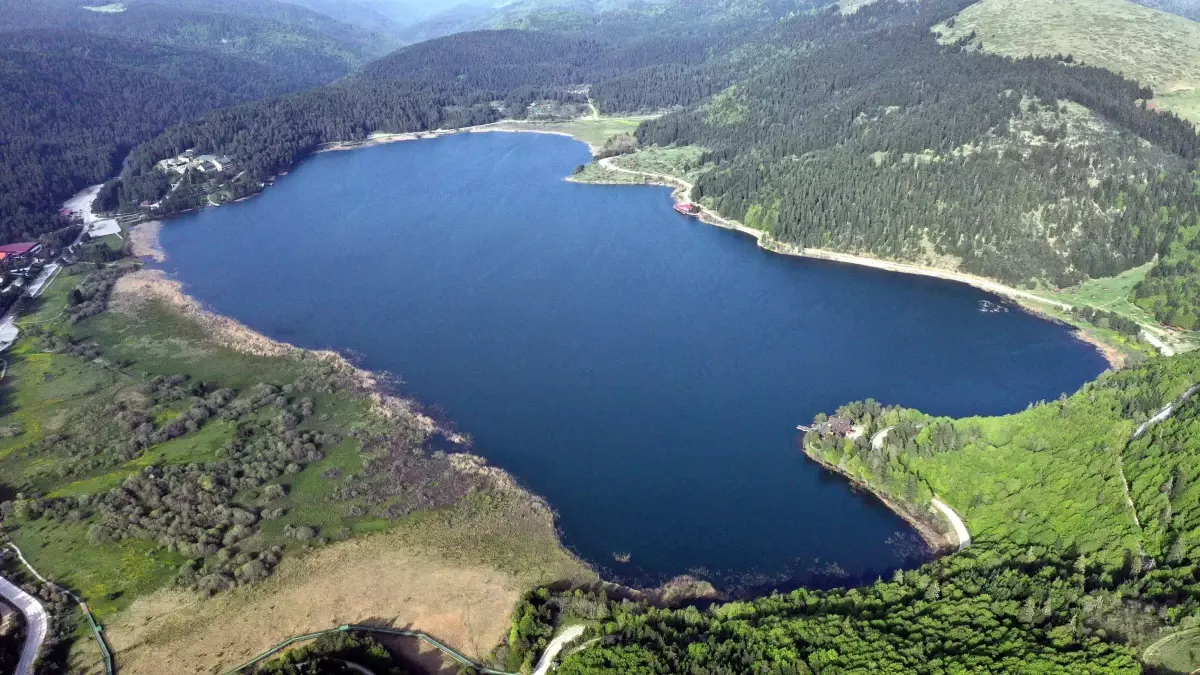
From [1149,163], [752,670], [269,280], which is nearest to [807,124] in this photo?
[1149,163]

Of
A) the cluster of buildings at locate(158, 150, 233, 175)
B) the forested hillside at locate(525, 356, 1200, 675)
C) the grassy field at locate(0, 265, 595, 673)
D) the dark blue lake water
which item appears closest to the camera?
the forested hillside at locate(525, 356, 1200, 675)

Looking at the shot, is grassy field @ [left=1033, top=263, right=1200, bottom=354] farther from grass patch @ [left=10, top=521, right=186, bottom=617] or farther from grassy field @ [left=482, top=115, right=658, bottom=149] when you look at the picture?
grassy field @ [left=482, top=115, right=658, bottom=149]

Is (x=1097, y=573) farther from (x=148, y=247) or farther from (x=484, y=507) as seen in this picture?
(x=148, y=247)

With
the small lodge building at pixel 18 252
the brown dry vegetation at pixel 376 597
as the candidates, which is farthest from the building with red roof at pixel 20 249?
the brown dry vegetation at pixel 376 597

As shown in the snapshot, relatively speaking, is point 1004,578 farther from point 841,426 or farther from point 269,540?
point 269,540

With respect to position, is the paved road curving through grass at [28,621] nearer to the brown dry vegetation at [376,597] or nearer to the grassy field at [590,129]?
the brown dry vegetation at [376,597]

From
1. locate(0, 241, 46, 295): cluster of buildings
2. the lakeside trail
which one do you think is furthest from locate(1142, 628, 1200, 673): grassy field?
locate(0, 241, 46, 295): cluster of buildings

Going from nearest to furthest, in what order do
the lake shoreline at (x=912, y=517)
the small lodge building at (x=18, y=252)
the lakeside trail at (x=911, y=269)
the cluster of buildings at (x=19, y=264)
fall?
the lake shoreline at (x=912, y=517)
the lakeside trail at (x=911, y=269)
the cluster of buildings at (x=19, y=264)
the small lodge building at (x=18, y=252)

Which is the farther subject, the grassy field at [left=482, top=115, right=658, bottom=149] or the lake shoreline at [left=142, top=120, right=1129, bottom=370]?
the grassy field at [left=482, top=115, right=658, bottom=149]
